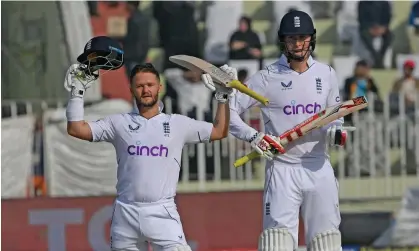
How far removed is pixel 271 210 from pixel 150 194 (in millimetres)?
964

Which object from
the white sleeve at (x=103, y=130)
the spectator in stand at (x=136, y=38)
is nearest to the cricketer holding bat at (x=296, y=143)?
the white sleeve at (x=103, y=130)

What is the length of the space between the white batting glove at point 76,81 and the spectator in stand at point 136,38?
652 centimetres

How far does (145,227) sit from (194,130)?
0.70 meters

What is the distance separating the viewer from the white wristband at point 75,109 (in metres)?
7.02

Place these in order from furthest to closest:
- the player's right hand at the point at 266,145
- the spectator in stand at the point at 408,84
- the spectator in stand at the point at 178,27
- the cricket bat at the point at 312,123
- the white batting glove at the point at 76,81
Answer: the spectator in stand at the point at 178,27
the spectator in stand at the point at 408,84
the cricket bat at the point at 312,123
the player's right hand at the point at 266,145
the white batting glove at the point at 76,81

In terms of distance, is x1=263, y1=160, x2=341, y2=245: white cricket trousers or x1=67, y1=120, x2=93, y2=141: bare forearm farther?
x1=263, y1=160, x2=341, y2=245: white cricket trousers

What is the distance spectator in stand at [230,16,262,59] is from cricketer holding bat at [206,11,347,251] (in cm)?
561

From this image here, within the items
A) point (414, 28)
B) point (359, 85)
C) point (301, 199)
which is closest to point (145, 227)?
point (301, 199)

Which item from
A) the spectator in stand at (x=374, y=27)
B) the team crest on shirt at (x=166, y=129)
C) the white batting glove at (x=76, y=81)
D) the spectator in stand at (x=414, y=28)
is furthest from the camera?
the spectator in stand at (x=414, y=28)

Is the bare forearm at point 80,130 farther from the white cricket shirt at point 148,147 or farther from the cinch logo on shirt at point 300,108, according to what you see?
the cinch logo on shirt at point 300,108

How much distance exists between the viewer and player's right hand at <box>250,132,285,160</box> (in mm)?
7395

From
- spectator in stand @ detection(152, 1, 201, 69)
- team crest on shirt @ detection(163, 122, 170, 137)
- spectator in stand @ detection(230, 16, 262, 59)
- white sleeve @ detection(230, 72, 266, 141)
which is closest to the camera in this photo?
team crest on shirt @ detection(163, 122, 170, 137)

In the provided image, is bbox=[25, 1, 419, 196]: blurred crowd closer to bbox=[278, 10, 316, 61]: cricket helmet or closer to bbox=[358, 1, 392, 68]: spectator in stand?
bbox=[358, 1, 392, 68]: spectator in stand

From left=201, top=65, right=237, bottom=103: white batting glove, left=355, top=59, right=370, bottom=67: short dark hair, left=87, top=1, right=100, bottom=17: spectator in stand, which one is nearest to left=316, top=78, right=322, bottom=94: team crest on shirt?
left=201, top=65, right=237, bottom=103: white batting glove
